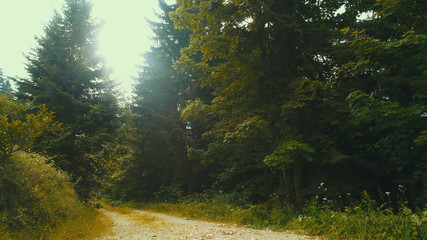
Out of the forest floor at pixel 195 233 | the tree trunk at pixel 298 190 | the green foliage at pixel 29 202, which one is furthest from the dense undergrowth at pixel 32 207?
the tree trunk at pixel 298 190

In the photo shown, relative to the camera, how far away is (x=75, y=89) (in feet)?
50.3

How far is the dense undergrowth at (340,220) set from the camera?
4769mm

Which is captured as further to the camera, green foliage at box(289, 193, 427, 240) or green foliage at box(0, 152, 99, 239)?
green foliage at box(0, 152, 99, 239)

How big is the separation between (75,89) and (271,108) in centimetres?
1244

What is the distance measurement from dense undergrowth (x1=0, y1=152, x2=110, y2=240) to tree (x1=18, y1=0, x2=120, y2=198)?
219 inches

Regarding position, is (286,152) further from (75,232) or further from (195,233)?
(75,232)

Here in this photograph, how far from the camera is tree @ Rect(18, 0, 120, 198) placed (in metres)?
13.8

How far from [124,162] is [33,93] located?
9.42 meters

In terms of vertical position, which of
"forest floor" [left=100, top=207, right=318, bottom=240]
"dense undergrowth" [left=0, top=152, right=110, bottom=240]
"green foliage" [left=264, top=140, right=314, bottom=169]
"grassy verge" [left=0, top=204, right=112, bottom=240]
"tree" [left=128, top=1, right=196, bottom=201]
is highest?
"tree" [left=128, top=1, right=196, bottom=201]

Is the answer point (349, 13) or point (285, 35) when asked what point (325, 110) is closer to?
point (285, 35)

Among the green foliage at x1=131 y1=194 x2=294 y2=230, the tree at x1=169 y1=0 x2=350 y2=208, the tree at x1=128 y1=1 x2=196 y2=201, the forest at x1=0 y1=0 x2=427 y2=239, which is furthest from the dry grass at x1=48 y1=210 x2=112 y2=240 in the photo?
the tree at x1=128 y1=1 x2=196 y2=201

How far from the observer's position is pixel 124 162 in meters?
21.3

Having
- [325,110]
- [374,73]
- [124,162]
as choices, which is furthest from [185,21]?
[124,162]

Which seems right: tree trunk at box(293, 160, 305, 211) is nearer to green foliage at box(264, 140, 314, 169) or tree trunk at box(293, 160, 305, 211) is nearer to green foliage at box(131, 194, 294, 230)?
green foliage at box(131, 194, 294, 230)
